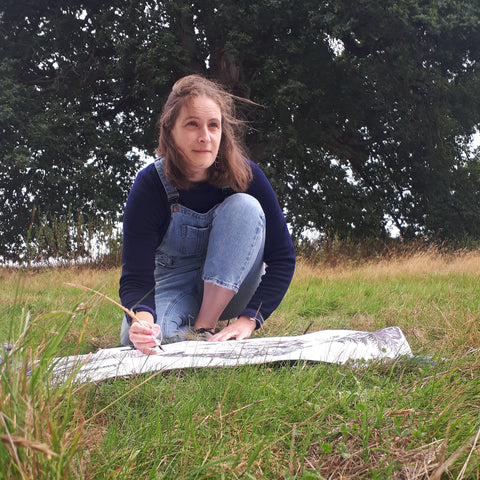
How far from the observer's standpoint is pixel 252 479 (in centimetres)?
108

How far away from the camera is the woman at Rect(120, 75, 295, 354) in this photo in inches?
93.7

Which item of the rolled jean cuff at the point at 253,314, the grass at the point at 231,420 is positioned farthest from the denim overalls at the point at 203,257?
the grass at the point at 231,420

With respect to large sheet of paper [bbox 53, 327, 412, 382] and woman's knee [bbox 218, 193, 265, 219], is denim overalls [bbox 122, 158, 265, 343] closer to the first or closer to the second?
woman's knee [bbox 218, 193, 265, 219]

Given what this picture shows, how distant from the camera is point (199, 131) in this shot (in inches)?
93.1

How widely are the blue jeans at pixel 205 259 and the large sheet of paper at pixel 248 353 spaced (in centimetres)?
44

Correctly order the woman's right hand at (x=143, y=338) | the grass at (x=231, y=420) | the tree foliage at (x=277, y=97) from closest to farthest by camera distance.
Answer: the grass at (x=231, y=420) → the woman's right hand at (x=143, y=338) → the tree foliage at (x=277, y=97)

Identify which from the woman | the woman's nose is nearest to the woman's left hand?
the woman

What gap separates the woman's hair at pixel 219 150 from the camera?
2.41 metres

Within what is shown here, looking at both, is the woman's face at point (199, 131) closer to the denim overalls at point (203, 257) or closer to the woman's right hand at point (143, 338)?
the denim overalls at point (203, 257)

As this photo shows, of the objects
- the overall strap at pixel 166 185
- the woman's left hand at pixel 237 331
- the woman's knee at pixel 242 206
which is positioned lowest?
the woman's left hand at pixel 237 331

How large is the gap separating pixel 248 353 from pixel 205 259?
34.2 inches

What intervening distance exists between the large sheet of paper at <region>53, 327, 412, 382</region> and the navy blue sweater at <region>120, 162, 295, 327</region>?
298mm

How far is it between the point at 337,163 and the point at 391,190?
1.33m

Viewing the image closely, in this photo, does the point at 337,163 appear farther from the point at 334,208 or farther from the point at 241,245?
the point at 241,245
